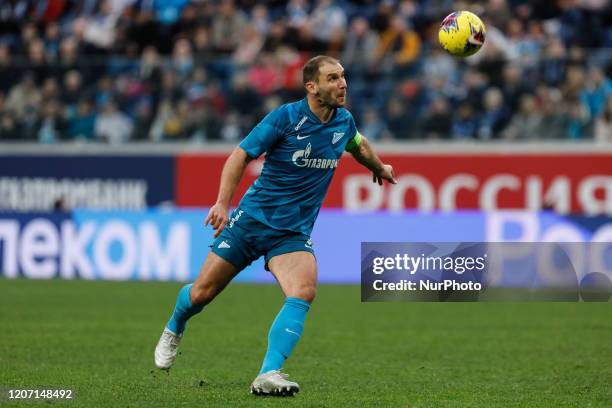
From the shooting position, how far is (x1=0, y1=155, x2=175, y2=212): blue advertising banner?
2178cm

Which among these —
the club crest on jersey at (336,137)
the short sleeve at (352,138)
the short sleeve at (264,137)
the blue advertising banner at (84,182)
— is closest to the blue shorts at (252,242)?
the short sleeve at (264,137)

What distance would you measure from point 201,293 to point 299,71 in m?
12.7

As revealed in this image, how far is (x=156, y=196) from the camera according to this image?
21953 mm

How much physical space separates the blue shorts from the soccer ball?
2875 mm

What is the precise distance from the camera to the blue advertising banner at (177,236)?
1825 cm

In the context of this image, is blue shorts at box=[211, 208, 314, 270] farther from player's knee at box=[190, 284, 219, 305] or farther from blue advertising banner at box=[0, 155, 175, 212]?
blue advertising banner at box=[0, 155, 175, 212]

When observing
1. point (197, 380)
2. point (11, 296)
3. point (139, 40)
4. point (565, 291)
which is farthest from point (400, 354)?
point (139, 40)

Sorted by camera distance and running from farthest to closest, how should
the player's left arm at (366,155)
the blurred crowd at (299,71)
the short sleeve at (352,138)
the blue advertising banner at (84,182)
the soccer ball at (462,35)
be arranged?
the blue advertising banner at (84,182), the blurred crowd at (299,71), the soccer ball at (462,35), the player's left arm at (366,155), the short sleeve at (352,138)

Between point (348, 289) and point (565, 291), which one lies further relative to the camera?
point (348, 289)

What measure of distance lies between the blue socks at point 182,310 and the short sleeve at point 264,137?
1.09 m

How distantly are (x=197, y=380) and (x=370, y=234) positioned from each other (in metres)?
10.4

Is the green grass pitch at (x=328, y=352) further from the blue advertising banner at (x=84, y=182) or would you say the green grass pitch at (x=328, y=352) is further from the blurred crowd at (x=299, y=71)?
the blue advertising banner at (x=84, y=182)

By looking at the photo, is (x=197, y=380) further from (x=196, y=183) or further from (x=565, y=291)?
(x=196, y=183)

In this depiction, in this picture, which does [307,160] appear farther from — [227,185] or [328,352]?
[328,352]
